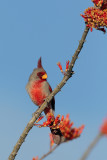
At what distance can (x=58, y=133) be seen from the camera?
15.3 ft

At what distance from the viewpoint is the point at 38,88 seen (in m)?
5.21

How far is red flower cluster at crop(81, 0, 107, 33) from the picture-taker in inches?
Answer: 119

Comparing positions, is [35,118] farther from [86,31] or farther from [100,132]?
[100,132]

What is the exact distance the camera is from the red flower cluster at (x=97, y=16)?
303 cm

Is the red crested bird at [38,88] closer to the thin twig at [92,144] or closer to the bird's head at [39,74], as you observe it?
the bird's head at [39,74]

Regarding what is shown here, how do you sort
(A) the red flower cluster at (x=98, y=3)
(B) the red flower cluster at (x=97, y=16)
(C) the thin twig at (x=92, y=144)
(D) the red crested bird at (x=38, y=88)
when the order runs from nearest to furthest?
(C) the thin twig at (x=92, y=144), (B) the red flower cluster at (x=97, y=16), (A) the red flower cluster at (x=98, y=3), (D) the red crested bird at (x=38, y=88)

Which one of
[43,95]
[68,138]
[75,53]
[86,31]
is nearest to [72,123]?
[68,138]

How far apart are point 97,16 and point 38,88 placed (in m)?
2.50

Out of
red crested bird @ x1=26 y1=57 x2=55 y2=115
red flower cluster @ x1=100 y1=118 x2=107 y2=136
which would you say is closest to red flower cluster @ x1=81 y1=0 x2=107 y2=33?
red crested bird @ x1=26 y1=57 x2=55 y2=115

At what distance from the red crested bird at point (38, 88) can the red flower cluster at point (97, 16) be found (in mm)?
2030

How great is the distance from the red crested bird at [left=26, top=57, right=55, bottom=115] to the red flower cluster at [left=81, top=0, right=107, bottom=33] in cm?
203

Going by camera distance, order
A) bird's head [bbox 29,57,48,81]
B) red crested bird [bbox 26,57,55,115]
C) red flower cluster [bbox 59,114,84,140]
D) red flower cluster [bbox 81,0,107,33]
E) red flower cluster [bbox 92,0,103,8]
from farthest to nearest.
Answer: red crested bird [bbox 26,57,55,115], bird's head [bbox 29,57,48,81], red flower cluster [bbox 92,0,103,8], red flower cluster [bbox 81,0,107,33], red flower cluster [bbox 59,114,84,140]

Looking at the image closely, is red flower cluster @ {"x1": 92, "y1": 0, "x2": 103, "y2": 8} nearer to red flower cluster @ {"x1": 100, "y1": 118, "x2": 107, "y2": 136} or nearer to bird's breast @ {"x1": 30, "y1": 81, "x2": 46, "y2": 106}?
bird's breast @ {"x1": 30, "y1": 81, "x2": 46, "y2": 106}

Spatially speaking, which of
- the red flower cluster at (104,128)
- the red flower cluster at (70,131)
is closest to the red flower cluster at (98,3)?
the red flower cluster at (70,131)
